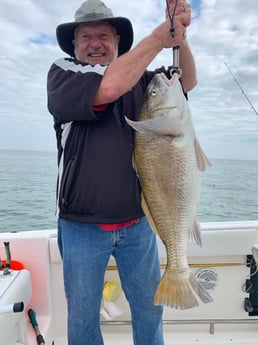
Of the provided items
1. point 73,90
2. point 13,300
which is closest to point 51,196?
point 13,300

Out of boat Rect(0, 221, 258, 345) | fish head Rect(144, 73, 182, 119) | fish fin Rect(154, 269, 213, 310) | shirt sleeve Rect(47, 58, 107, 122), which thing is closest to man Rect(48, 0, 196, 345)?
shirt sleeve Rect(47, 58, 107, 122)

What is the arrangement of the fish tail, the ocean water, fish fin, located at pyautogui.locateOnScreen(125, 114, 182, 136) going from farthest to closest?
the ocean water < the fish tail < fish fin, located at pyautogui.locateOnScreen(125, 114, 182, 136)

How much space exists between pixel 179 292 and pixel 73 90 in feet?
3.40

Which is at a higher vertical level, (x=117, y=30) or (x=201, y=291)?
(x=117, y=30)

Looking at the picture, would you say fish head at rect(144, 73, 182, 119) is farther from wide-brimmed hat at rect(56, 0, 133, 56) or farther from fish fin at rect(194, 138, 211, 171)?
wide-brimmed hat at rect(56, 0, 133, 56)

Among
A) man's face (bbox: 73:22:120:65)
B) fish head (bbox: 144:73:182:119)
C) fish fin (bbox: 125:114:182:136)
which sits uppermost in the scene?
man's face (bbox: 73:22:120:65)

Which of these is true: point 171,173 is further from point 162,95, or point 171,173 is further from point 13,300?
point 13,300

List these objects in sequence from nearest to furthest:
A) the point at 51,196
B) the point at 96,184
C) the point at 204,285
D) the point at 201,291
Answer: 1. the point at 201,291
2. the point at 96,184
3. the point at 204,285
4. the point at 51,196

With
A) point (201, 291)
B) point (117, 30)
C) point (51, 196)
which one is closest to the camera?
point (201, 291)

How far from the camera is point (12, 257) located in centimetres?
265

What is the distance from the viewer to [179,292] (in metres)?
1.60

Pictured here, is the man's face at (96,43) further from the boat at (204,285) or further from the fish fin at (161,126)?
the boat at (204,285)

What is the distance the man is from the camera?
66.2 inches

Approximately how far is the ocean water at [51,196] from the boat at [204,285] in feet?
10.1
